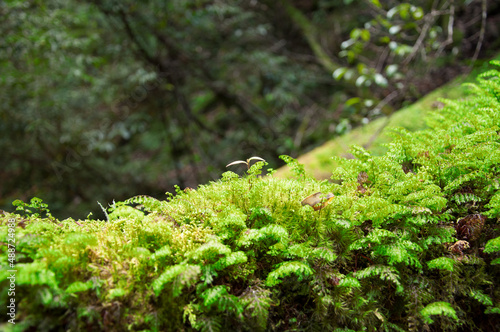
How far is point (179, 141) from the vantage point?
869cm

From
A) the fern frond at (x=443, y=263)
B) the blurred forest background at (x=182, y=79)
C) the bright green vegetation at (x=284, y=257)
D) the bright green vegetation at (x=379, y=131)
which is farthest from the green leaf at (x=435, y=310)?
the blurred forest background at (x=182, y=79)

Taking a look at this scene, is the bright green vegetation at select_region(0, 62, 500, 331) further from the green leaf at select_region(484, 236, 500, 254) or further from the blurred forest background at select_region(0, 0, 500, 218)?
A: the blurred forest background at select_region(0, 0, 500, 218)

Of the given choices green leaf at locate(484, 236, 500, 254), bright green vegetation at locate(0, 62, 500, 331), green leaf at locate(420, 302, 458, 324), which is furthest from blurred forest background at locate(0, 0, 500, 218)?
green leaf at locate(420, 302, 458, 324)

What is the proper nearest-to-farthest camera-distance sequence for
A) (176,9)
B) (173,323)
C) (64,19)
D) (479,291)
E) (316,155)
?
(173,323)
(479,291)
(316,155)
(64,19)
(176,9)

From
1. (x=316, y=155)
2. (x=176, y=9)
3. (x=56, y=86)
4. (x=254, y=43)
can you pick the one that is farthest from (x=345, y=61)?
(x=56, y=86)

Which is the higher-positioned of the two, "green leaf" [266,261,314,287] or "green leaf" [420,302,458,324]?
"green leaf" [266,261,314,287]

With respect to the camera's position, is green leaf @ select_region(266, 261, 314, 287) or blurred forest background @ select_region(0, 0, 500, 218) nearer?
green leaf @ select_region(266, 261, 314, 287)

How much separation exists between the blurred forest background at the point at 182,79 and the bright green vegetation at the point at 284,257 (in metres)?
3.05

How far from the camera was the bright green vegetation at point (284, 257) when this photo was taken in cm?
114

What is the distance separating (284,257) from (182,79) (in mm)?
6253

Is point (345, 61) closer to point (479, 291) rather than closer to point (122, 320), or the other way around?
point (479, 291)

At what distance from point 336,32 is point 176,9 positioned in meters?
4.77

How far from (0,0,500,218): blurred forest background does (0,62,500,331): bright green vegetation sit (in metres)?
3.05

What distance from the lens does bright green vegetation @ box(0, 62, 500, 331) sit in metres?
1.14
